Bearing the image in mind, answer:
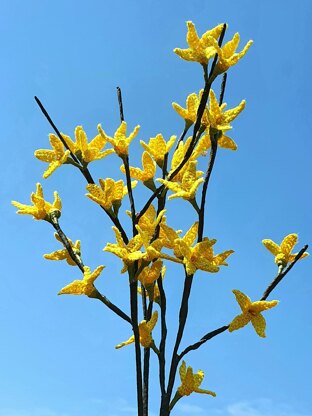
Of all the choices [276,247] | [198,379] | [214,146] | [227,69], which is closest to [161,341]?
[198,379]

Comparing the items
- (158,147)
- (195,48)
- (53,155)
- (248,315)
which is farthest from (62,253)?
(195,48)

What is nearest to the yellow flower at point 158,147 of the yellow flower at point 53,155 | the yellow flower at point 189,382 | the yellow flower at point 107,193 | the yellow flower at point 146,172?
the yellow flower at point 146,172

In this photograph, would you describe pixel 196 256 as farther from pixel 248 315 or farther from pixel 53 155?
pixel 53 155

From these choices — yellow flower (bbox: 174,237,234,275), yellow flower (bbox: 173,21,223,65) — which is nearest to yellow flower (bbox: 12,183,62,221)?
yellow flower (bbox: 174,237,234,275)

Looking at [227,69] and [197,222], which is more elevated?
[227,69]

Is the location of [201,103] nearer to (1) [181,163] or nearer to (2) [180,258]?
(1) [181,163]
